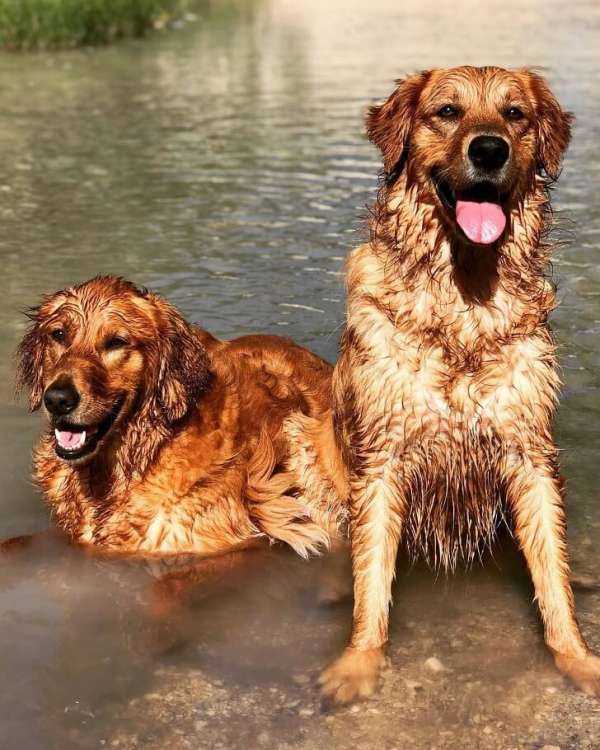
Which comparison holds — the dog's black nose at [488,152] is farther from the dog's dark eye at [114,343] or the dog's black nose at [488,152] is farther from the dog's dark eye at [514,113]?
the dog's dark eye at [114,343]

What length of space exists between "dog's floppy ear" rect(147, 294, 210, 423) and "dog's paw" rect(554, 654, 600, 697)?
2.19 metres

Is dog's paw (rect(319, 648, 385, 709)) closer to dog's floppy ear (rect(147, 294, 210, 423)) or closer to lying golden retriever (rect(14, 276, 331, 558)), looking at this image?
lying golden retriever (rect(14, 276, 331, 558))

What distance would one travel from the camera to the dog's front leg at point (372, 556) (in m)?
4.30

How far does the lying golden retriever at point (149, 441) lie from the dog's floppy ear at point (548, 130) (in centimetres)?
199

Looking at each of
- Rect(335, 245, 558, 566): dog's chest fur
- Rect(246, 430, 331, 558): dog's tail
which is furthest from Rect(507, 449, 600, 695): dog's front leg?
Rect(246, 430, 331, 558): dog's tail

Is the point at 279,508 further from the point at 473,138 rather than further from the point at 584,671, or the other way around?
the point at 473,138

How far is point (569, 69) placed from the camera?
2197 centimetres

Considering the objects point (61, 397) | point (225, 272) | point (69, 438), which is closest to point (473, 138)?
point (61, 397)

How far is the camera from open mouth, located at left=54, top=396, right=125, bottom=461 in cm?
489

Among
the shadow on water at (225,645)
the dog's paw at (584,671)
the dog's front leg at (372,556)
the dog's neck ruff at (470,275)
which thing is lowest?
the shadow on water at (225,645)

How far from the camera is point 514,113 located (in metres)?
4.38

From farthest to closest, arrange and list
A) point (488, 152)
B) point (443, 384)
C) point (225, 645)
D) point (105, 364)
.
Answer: point (105, 364) < point (225, 645) < point (443, 384) < point (488, 152)

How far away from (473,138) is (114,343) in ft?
6.48

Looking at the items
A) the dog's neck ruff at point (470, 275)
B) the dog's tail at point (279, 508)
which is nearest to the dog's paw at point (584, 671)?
the dog's neck ruff at point (470, 275)
